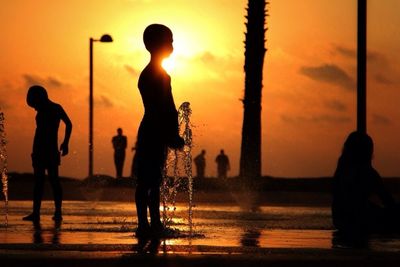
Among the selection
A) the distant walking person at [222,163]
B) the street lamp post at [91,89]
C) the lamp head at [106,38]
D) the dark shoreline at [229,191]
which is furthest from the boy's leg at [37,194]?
the distant walking person at [222,163]

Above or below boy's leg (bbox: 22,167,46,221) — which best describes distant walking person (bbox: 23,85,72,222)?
above

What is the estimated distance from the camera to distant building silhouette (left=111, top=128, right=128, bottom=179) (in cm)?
4403

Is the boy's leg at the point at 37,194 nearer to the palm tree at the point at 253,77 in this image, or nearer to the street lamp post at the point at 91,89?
the palm tree at the point at 253,77

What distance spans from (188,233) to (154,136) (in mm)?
1350

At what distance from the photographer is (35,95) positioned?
1673 cm

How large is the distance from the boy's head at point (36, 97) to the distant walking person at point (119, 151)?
89.2 feet

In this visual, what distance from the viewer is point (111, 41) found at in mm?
46688

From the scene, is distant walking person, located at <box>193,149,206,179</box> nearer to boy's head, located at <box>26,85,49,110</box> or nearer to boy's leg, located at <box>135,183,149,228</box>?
boy's head, located at <box>26,85,49,110</box>

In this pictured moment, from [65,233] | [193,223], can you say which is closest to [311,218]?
[193,223]

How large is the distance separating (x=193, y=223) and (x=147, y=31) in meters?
4.09

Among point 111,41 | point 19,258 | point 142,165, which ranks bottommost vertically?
point 19,258

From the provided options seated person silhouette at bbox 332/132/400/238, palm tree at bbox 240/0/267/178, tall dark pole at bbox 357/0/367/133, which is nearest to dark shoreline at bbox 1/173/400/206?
palm tree at bbox 240/0/267/178

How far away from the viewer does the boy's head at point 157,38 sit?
41.7ft

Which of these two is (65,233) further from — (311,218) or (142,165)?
(311,218)
